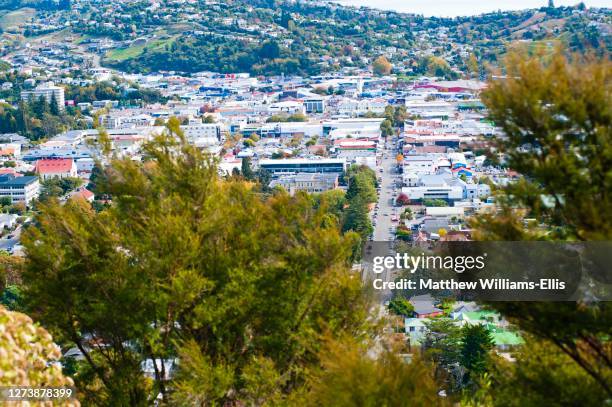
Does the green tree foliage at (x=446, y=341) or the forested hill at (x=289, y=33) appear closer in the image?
the green tree foliage at (x=446, y=341)

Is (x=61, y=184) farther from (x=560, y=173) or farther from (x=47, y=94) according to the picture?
(x=560, y=173)

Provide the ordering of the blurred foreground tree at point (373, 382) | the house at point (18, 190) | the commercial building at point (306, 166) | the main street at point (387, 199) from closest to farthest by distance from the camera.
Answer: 1. the blurred foreground tree at point (373, 382)
2. the main street at point (387, 199)
3. the house at point (18, 190)
4. the commercial building at point (306, 166)

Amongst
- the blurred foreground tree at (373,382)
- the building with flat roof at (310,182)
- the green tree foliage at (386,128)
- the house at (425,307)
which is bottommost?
the green tree foliage at (386,128)

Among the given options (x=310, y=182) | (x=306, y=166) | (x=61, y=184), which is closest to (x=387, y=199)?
(x=310, y=182)

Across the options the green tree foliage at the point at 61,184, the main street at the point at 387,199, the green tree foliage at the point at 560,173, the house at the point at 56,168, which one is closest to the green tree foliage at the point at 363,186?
the main street at the point at 387,199

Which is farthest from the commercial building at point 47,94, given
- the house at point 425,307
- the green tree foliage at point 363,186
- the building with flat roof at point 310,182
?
the house at point 425,307

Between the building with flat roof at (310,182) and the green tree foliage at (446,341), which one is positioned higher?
the green tree foliage at (446,341)

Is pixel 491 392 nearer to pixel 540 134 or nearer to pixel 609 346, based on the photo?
pixel 609 346

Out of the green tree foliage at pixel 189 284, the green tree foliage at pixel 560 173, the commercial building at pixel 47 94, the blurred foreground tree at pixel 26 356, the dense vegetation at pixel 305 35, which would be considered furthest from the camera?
the dense vegetation at pixel 305 35

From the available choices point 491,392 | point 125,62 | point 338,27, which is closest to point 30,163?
point 125,62

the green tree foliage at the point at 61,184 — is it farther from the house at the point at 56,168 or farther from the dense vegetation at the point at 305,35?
the dense vegetation at the point at 305,35
